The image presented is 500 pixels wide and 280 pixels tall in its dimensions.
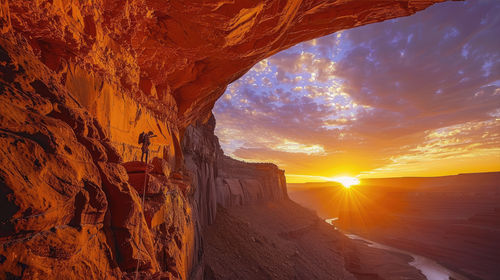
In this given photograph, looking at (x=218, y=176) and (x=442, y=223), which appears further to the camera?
(x=442, y=223)

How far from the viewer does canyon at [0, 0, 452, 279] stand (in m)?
2.05

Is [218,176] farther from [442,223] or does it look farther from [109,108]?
[442,223]

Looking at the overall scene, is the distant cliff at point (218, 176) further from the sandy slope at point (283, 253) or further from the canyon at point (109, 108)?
the canyon at point (109, 108)

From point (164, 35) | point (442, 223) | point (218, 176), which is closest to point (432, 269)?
point (442, 223)

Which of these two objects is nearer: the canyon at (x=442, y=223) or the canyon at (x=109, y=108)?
the canyon at (x=109, y=108)

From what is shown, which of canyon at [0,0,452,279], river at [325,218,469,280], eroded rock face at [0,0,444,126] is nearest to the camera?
canyon at [0,0,452,279]

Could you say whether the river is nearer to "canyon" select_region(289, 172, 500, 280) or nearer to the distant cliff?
"canyon" select_region(289, 172, 500, 280)

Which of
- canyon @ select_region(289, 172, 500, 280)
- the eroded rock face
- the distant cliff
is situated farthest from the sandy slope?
canyon @ select_region(289, 172, 500, 280)

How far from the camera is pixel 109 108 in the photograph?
5012mm

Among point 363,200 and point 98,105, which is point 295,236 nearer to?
point 98,105

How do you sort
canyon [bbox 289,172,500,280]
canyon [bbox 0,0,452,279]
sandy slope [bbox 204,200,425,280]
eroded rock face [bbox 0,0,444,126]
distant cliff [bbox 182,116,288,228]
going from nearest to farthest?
canyon [bbox 0,0,452,279]
eroded rock face [bbox 0,0,444,126]
sandy slope [bbox 204,200,425,280]
distant cliff [bbox 182,116,288,228]
canyon [bbox 289,172,500,280]

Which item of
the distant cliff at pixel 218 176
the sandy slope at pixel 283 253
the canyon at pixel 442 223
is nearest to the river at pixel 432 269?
the canyon at pixel 442 223

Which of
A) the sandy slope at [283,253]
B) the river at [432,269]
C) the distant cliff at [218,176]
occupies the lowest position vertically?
the river at [432,269]

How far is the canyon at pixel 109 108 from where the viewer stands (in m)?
2.05
